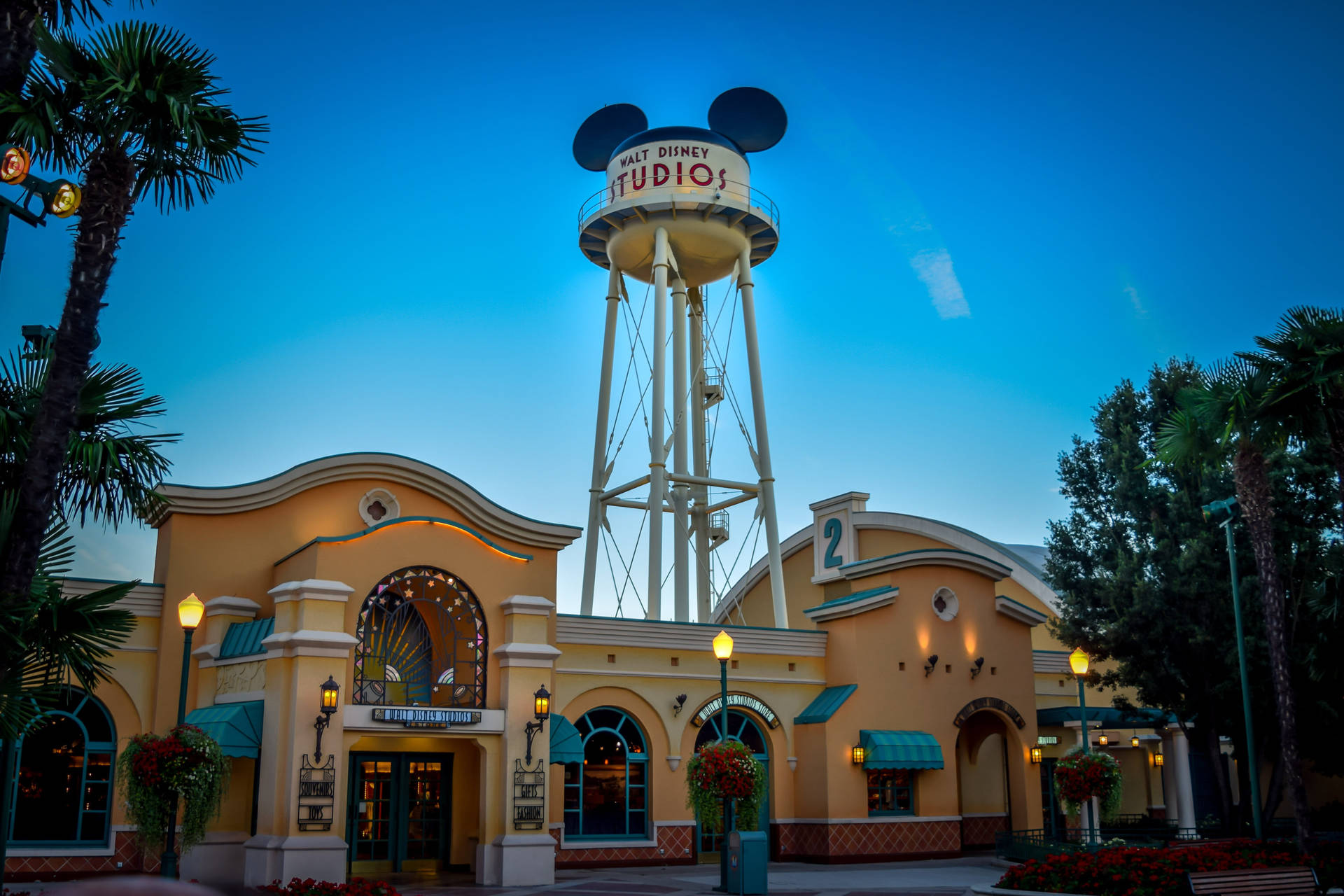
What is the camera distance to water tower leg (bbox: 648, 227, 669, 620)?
31656mm

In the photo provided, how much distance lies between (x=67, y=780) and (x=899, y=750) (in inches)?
699

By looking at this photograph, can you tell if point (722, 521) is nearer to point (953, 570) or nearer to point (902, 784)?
point (953, 570)

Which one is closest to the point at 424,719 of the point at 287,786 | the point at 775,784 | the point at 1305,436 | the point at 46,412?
the point at 287,786

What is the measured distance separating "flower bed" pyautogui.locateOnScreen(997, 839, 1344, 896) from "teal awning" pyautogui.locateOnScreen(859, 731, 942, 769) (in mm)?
8477

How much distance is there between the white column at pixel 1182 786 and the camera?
111 ft

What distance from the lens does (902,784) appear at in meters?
29.9

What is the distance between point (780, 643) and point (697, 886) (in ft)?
27.2

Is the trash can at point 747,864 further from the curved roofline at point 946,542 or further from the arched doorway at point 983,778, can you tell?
the curved roofline at point 946,542

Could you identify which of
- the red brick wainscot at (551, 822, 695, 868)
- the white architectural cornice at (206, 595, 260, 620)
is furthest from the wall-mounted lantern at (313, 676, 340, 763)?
the red brick wainscot at (551, 822, 695, 868)

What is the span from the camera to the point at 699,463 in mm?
35656

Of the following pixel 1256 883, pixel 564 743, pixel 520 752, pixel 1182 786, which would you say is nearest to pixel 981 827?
pixel 1182 786

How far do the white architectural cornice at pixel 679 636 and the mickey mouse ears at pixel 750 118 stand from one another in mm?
14736

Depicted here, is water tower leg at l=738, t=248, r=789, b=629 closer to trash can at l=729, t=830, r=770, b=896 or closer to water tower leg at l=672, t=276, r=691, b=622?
water tower leg at l=672, t=276, r=691, b=622

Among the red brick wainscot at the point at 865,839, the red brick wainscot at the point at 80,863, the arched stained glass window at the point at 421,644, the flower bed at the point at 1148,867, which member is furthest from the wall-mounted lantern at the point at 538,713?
the flower bed at the point at 1148,867
